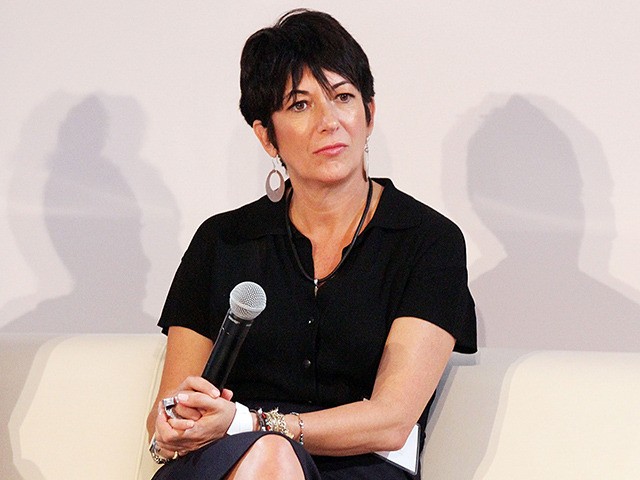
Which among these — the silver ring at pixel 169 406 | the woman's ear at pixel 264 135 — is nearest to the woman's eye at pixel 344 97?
the woman's ear at pixel 264 135

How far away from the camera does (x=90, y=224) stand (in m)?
2.92

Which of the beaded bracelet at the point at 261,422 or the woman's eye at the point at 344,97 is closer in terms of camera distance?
the beaded bracelet at the point at 261,422

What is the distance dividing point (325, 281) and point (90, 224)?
1.06m

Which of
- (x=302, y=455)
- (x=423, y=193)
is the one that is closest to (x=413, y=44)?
(x=423, y=193)

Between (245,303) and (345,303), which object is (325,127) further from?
(245,303)

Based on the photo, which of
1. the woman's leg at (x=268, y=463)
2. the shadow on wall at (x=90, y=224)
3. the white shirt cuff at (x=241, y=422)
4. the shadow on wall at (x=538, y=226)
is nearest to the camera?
the woman's leg at (x=268, y=463)

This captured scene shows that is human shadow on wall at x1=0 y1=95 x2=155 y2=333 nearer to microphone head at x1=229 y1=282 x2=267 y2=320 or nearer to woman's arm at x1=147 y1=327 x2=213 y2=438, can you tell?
woman's arm at x1=147 y1=327 x2=213 y2=438

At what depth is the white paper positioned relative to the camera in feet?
6.32

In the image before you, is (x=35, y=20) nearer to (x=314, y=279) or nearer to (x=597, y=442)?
(x=314, y=279)

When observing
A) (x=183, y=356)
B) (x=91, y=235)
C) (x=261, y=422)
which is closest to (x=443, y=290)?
(x=261, y=422)

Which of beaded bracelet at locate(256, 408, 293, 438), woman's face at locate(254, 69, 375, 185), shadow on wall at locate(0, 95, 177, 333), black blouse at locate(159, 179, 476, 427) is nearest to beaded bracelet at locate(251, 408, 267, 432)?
beaded bracelet at locate(256, 408, 293, 438)

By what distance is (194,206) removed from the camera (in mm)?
2822

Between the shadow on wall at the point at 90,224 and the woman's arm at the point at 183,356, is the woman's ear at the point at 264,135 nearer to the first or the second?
the woman's arm at the point at 183,356

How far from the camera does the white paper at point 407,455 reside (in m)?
1.93
